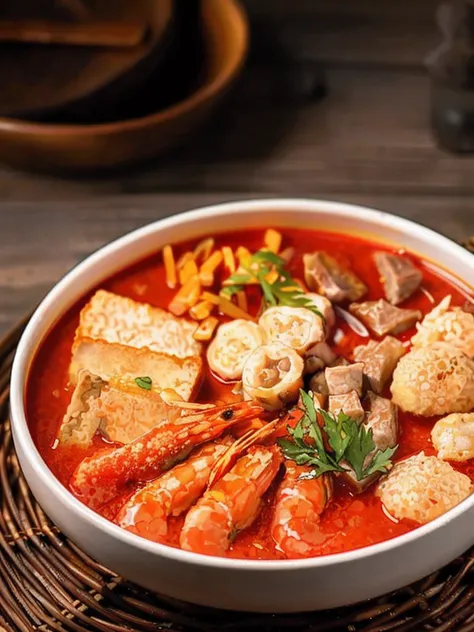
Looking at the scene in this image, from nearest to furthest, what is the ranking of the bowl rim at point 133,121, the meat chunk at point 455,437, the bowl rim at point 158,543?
the bowl rim at point 158,543 < the meat chunk at point 455,437 < the bowl rim at point 133,121

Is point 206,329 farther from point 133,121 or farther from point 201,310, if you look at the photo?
point 133,121

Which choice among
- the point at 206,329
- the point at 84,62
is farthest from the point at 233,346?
the point at 84,62

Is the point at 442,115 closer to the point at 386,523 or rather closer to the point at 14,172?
the point at 14,172

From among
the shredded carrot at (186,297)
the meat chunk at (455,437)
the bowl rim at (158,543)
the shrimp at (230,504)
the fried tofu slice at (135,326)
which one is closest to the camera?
the bowl rim at (158,543)

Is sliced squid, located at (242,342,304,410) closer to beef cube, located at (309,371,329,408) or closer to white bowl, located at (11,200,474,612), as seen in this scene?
beef cube, located at (309,371,329,408)

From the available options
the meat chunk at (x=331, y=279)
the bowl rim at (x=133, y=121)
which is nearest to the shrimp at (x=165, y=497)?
the meat chunk at (x=331, y=279)

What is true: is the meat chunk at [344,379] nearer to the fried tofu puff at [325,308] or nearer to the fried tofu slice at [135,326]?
the fried tofu puff at [325,308]

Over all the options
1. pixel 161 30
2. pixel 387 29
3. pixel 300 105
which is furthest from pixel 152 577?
pixel 387 29
